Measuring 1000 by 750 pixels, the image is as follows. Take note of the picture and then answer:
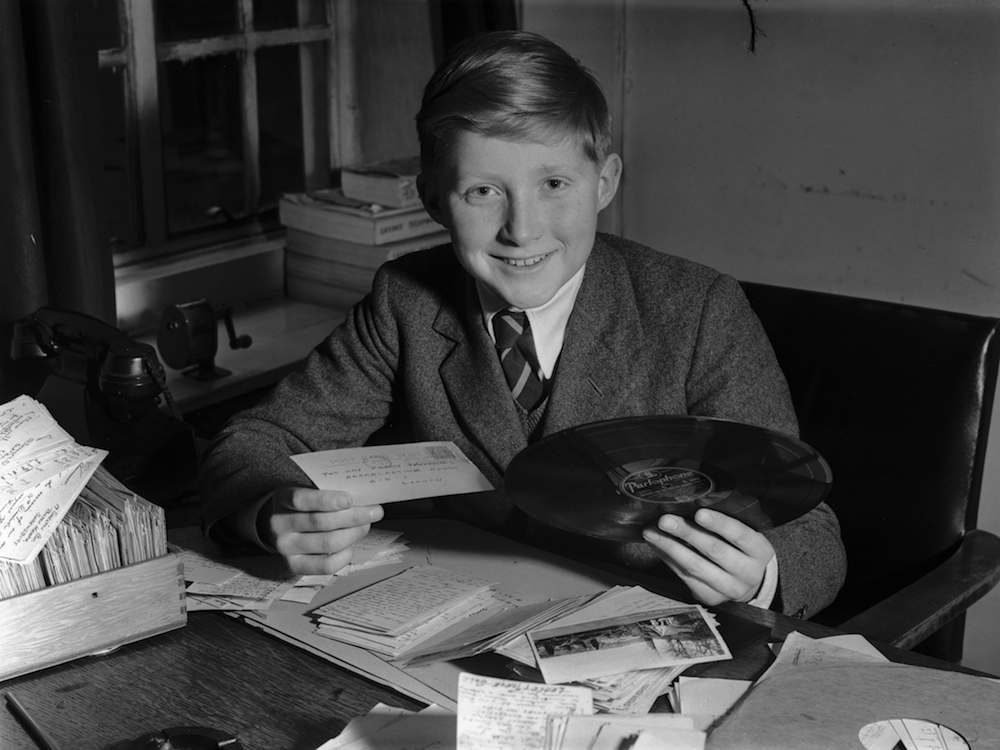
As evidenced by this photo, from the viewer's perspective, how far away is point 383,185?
9.25 ft

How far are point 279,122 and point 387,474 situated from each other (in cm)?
189

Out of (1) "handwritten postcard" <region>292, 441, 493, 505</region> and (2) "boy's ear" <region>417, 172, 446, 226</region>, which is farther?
(2) "boy's ear" <region>417, 172, 446, 226</region>

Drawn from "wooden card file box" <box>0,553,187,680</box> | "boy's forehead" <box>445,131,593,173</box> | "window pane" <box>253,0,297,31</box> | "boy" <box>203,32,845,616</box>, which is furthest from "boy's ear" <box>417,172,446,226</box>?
"window pane" <box>253,0,297,31</box>

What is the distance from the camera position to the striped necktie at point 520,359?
1.72 m

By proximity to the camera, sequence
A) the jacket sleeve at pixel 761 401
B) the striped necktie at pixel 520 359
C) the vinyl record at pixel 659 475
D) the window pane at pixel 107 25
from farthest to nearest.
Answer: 1. the window pane at pixel 107 25
2. the striped necktie at pixel 520 359
3. the jacket sleeve at pixel 761 401
4. the vinyl record at pixel 659 475

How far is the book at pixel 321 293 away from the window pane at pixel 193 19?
586 mm

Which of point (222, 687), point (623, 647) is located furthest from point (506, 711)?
point (222, 687)

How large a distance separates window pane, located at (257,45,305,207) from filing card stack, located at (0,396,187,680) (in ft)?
5.88

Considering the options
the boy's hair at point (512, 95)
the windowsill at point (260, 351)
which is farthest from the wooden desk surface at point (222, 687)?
the windowsill at point (260, 351)

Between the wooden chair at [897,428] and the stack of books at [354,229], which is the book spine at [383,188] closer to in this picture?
the stack of books at [354,229]

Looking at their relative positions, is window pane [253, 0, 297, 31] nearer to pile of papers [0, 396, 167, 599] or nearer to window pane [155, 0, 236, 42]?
window pane [155, 0, 236, 42]

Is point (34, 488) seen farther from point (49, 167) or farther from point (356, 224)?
point (356, 224)

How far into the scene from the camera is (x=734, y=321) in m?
1.69

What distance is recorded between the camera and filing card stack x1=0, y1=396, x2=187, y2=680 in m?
1.22
